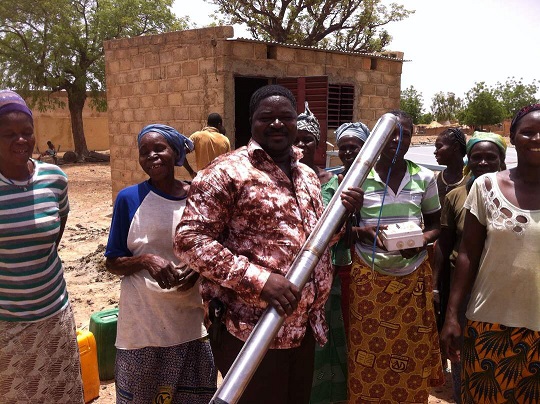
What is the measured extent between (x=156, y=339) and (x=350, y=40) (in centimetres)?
2247

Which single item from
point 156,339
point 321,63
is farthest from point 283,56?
point 156,339

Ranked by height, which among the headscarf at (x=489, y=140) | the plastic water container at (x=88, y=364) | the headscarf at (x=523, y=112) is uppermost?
the headscarf at (x=523, y=112)

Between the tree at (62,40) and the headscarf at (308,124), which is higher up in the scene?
the tree at (62,40)

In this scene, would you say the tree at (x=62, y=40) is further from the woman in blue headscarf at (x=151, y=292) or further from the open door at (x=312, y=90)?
the woman in blue headscarf at (x=151, y=292)

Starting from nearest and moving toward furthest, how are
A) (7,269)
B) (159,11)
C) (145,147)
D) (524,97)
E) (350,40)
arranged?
(7,269) < (145,147) < (159,11) < (350,40) < (524,97)

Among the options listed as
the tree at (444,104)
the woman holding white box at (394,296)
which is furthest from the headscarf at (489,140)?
the tree at (444,104)

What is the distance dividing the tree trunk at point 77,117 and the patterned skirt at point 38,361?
65.5 ft

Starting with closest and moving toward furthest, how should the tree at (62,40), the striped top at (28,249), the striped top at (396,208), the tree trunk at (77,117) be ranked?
the striped top at (28,249) → the striped top at (396,208) → the tree at (62,40) → the tree trunk at (77,117)

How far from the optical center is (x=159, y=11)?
822 inches

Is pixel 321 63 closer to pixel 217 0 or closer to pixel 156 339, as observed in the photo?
pixel 156 339

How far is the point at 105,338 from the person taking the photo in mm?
3496

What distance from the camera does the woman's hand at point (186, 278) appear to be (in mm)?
2080

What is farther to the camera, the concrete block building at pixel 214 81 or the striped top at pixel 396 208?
the concrete block building at pixel 214 81

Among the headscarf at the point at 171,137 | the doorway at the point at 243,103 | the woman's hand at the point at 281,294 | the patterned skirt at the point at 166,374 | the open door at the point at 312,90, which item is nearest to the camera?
the woman's hand at the point at 281,294
